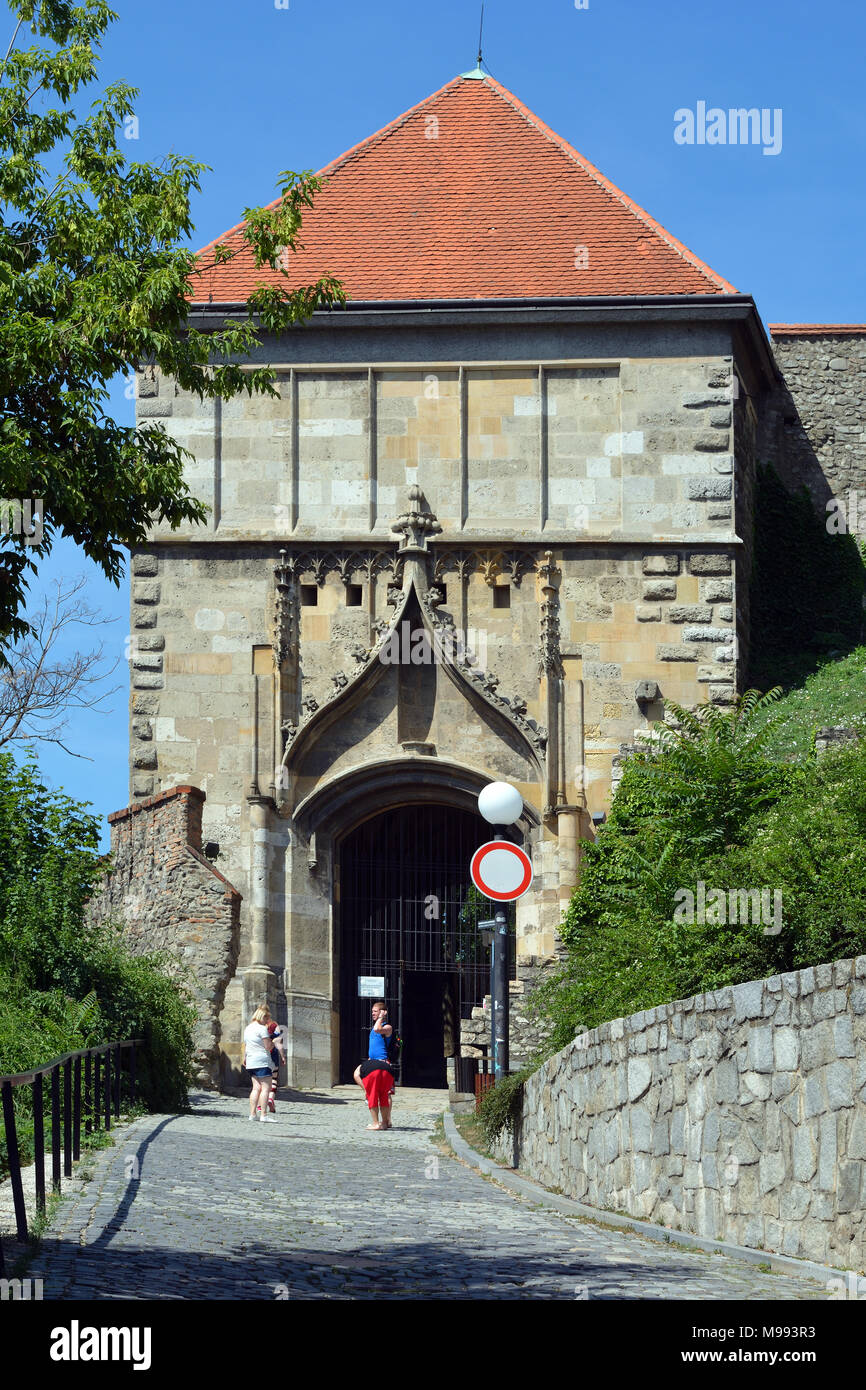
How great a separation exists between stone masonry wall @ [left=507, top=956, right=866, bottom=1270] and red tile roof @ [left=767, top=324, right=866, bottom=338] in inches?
728

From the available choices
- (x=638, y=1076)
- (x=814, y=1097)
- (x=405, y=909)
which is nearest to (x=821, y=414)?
(x=405, y=909)

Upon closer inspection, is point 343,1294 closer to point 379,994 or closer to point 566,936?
point 566,936

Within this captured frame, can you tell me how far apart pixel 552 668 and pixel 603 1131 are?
463 inches

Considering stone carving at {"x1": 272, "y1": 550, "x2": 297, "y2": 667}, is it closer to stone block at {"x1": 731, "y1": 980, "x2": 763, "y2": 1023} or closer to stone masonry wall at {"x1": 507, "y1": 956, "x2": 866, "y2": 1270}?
stone masonry wall at {"x1": 507, "y1": 956, "x2": 866, "y2": 1270}

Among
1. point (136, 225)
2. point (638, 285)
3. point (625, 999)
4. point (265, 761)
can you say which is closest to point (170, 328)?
point (136, 225)

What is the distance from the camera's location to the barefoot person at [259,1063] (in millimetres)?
17844

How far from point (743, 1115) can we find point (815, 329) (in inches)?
842

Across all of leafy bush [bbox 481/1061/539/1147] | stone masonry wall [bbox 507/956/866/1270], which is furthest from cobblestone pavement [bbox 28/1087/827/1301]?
leafy bush [bbox 481/1061/539/1147]

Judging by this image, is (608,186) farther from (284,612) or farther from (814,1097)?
(814,1097)

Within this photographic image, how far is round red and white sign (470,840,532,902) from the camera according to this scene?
47.0 feet

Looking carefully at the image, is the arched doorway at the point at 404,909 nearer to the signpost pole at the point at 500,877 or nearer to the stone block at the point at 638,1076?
the signpost pole at the point at 500,877

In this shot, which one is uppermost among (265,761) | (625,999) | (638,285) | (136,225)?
(638,285)

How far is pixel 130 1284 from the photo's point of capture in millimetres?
7348

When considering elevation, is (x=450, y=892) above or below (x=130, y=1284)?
above
